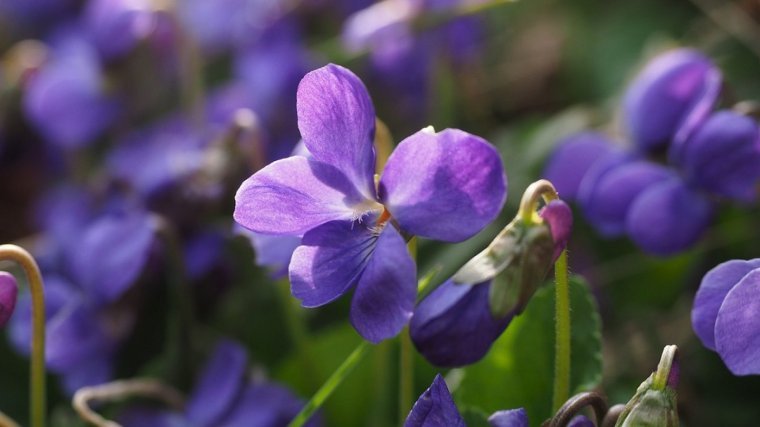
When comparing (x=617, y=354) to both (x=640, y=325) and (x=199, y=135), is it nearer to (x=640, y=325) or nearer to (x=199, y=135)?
(x=640, y=325)

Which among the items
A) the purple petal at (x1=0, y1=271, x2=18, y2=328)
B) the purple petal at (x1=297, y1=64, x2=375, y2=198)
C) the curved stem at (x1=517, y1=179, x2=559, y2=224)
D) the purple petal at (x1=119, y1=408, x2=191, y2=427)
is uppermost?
the purple petal at (x1=297, y1=64, x2=375, y2=198)

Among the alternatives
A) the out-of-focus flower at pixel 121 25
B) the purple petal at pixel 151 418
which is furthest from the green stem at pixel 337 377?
the out-of-focus flower at pixel 121 25

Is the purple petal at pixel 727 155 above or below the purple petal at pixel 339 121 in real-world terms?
below

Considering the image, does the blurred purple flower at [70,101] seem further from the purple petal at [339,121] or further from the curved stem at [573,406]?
the curved stem at [573,406]

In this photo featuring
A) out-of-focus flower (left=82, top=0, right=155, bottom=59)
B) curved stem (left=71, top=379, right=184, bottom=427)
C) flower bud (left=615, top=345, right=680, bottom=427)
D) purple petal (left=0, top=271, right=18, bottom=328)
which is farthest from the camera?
out-of-focus flower (left=82, top=0, right=155, bottom=59)

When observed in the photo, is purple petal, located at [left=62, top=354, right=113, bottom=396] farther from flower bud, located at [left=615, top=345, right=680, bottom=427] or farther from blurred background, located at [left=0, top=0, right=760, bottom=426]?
flower bud, located at [left=615, top=345, right=680, bottom=427]

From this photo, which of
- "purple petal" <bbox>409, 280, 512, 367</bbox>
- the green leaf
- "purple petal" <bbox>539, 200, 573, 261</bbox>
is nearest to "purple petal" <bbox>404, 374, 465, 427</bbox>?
"purple petal" <bbox>409, 280, 512, 367</bbox>

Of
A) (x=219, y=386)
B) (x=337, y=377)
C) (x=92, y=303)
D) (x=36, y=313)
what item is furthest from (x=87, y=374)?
(x=337, y=377)
